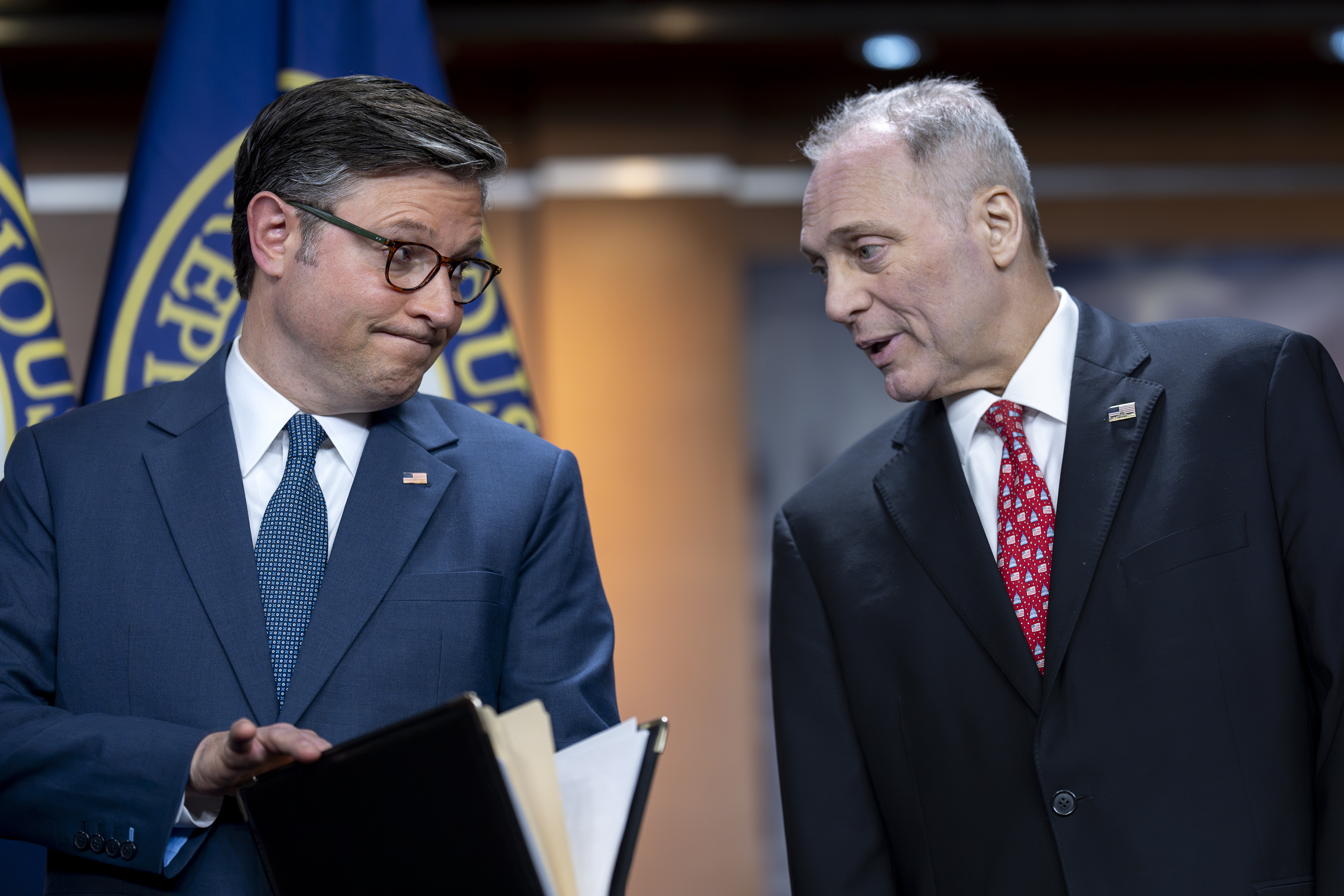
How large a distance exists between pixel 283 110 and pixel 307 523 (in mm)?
620

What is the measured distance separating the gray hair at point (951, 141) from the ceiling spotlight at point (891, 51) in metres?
2.41

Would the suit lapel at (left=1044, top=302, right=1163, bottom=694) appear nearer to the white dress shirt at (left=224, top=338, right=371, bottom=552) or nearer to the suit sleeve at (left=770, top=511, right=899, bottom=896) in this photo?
the suit sleeve at (left=770, top=511, right=899, bottom=896)

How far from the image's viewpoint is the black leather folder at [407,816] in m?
1.29

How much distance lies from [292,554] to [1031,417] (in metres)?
1.14

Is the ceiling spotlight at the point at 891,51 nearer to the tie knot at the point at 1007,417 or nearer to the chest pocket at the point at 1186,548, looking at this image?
the tie knot at the point at 1007,417

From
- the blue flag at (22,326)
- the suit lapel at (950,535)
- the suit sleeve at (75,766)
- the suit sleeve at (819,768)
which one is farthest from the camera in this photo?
the blue flag at (22,326)

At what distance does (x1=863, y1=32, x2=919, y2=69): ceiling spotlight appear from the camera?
4484mm

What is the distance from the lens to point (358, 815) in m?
1.38

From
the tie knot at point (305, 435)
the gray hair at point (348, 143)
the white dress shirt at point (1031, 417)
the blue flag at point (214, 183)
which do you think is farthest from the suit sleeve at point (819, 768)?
the blue flag at point (214, 183)

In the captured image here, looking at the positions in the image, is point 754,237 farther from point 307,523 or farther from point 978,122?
point 307,523

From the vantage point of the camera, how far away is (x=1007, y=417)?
6.68 feet

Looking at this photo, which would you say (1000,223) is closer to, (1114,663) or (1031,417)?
(1031,417)

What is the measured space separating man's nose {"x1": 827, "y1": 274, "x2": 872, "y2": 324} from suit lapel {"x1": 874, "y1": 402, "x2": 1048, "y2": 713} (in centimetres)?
24

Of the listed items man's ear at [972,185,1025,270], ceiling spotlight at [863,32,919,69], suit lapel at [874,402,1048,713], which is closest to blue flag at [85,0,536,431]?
suit lapel at [874,402,1048,713]
